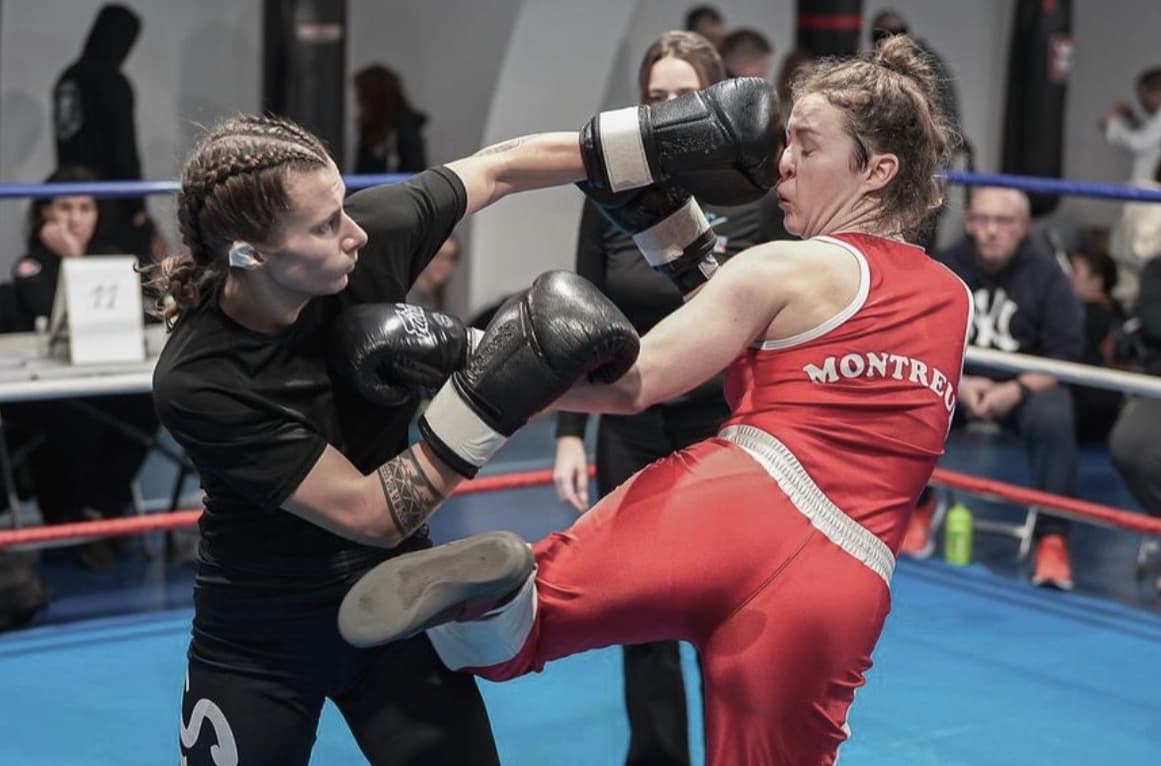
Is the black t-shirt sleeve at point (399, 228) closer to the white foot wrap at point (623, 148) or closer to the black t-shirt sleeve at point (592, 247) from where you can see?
the white foot wrap at point (623, 148)

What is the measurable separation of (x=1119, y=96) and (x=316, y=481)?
8328mm

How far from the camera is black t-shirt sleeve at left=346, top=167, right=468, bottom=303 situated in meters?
2.13

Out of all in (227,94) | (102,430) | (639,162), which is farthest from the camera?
(227,94)

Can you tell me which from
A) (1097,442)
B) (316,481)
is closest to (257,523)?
(316,481)

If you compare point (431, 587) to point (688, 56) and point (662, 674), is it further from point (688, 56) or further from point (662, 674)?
point (688, 56)

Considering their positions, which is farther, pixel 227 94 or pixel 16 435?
pixel 227 94

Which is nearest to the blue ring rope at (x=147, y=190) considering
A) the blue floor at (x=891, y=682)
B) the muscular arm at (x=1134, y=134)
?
the blue floor at (x=891, y=682)

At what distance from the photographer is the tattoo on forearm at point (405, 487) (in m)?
1.99

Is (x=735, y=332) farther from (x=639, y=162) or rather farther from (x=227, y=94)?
(x=227, y=94)

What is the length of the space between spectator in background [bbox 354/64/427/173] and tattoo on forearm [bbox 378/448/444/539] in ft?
17.9

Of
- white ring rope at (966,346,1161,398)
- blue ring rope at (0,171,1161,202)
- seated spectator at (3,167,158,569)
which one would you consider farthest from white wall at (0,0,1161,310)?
white ring rope at (966,346,1161,398)

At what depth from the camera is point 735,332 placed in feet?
6.49

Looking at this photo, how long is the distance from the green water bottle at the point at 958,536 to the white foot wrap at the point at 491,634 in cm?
299

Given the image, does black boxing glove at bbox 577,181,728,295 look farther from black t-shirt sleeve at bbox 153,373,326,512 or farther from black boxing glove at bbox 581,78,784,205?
black t-shirt sleeve at bbox 153,373,326,512
